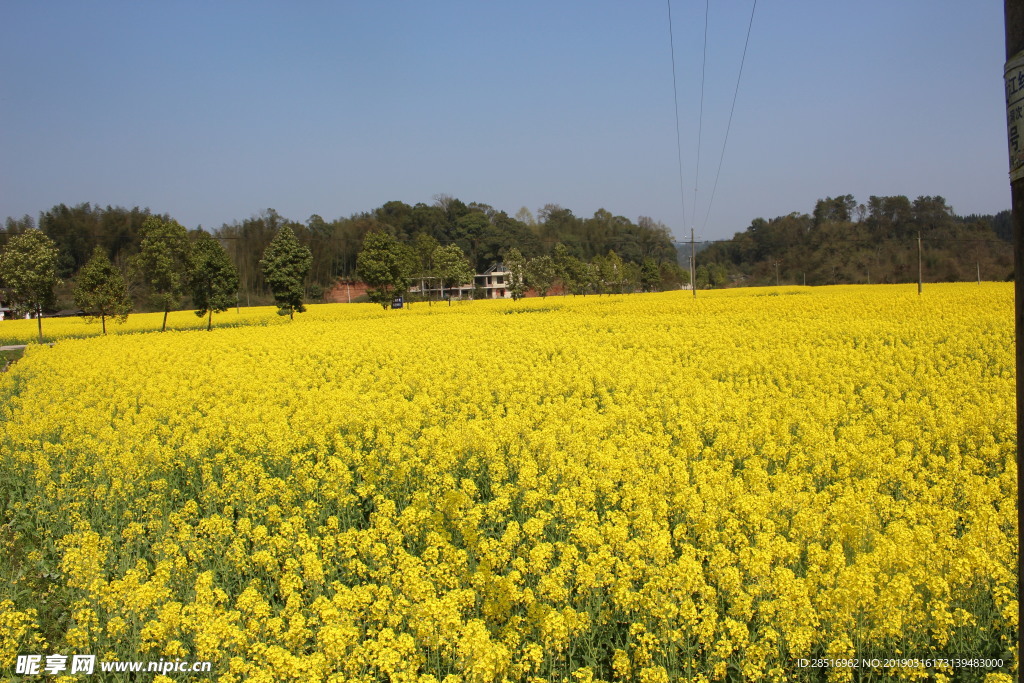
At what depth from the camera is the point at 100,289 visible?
126 feet

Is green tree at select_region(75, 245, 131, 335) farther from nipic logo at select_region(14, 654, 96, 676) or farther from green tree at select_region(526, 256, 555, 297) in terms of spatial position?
green tree at select_region(526, 256, 555, 297)

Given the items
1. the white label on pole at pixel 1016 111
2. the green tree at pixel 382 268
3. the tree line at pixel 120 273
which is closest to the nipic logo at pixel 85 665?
the white label on pole at pixel 1016 111

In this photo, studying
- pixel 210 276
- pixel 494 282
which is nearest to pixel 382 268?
pixel 210 276

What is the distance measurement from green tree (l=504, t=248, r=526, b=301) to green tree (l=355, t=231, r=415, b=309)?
13.7 metres

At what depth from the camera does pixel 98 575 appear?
574 cm

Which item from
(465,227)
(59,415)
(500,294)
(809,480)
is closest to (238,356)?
(59,415)

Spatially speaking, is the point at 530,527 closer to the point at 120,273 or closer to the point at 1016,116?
the point at 1016,116

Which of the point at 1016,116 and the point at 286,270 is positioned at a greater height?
the point at 286,270

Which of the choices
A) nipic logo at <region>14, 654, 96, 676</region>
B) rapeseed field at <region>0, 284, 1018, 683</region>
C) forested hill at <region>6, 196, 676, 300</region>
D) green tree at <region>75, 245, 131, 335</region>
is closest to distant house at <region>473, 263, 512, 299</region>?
forested hill at <region>6, 196, 676, 300</region>

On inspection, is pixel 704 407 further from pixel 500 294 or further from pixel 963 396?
pixel 500 294

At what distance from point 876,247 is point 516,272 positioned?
4947 cm

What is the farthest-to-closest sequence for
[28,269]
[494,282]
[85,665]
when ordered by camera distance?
1. [494,282]
2. [28,269]
3. [85,665]

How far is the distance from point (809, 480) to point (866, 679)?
10.8 feet

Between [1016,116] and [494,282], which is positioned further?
[494,282]
